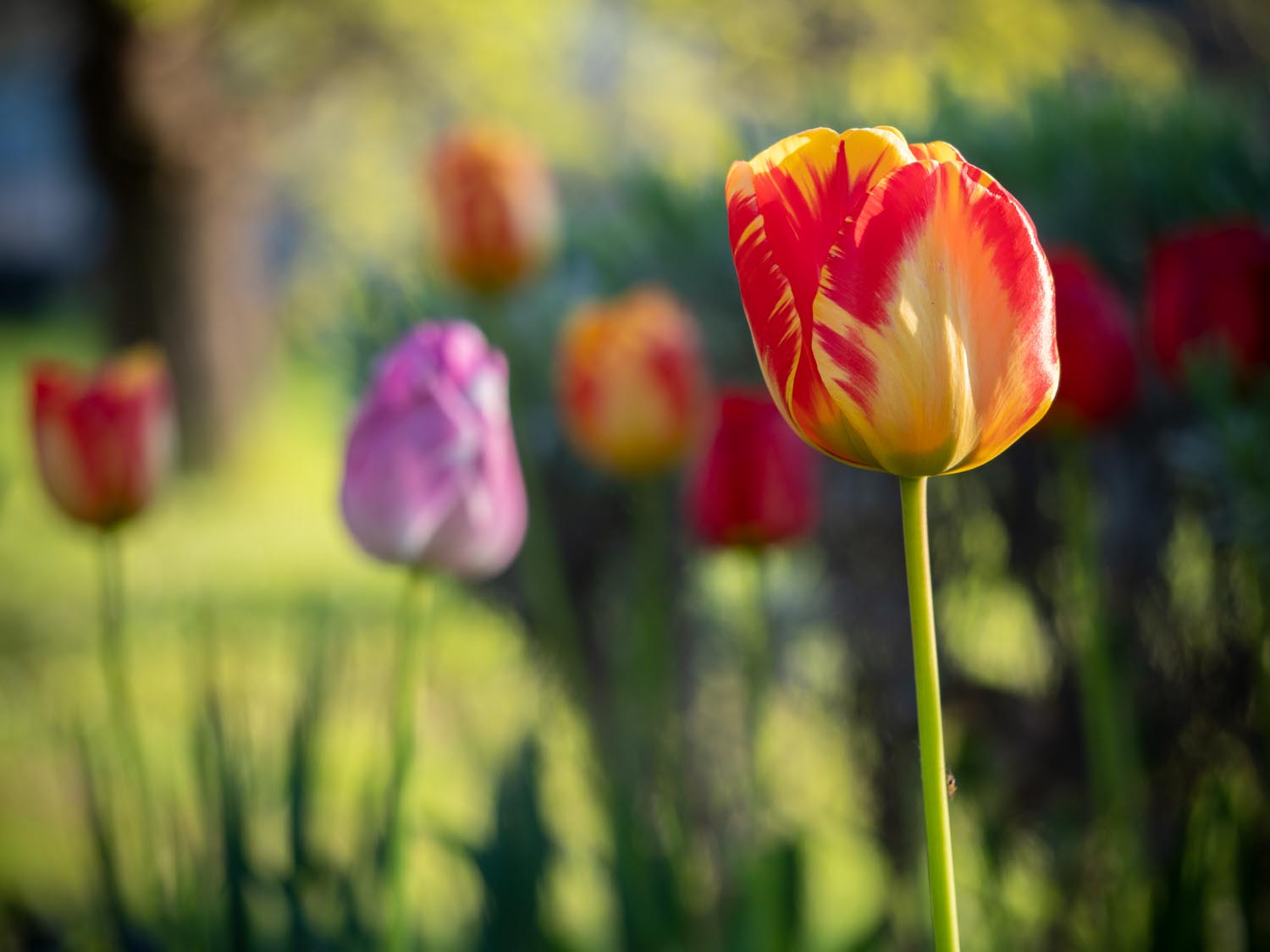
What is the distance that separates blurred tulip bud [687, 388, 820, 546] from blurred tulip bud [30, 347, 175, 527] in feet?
2.09

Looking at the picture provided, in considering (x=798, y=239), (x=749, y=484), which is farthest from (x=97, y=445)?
(x=798, y=239)

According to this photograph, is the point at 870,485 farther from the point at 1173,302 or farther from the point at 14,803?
the point at 14,803

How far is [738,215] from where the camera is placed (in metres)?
0.63

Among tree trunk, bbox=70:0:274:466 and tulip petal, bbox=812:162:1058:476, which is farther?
tree trunk, bbox=70:0:274:466

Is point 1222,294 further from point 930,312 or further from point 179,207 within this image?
point 179,207

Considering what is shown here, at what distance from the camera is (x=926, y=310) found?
1.98ft

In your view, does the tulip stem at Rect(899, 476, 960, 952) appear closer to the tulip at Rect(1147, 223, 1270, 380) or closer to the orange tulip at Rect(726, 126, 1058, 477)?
the orange tulip at Rect(726, 126, 1058, 477)

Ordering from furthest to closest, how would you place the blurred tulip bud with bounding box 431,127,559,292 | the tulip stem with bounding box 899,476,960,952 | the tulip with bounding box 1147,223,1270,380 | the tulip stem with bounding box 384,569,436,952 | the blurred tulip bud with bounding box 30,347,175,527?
1. the blurred tulip bud with bounding box 431,127,559,292
2. the blurred tulip bud with bounding box 30,347,175,527
3. the tulip with bounding box 1147,223,1270,380
4. the tulip stem with bounding box 384,569,436,952
5. the tulip stem with bounding box 899,476,960,952

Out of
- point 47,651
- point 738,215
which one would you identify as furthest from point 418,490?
point 47,651

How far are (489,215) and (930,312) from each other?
1513mm

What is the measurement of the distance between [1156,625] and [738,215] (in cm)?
150

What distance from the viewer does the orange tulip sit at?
23.5 inches

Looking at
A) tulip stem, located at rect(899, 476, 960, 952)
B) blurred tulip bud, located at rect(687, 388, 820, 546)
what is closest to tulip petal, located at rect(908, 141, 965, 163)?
tulip stem, located at rect(899, 476, 960, 952)

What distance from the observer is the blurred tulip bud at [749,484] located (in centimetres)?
148
